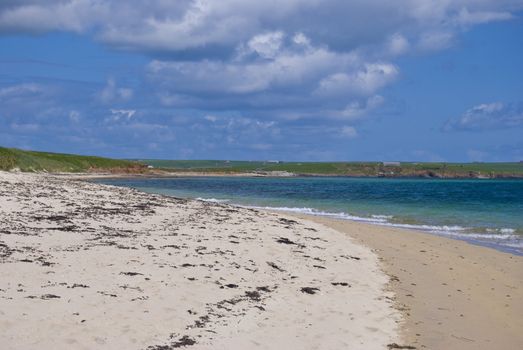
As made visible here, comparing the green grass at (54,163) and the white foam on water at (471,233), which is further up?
the green grass at (54,163)

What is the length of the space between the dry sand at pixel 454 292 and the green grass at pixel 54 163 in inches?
2663

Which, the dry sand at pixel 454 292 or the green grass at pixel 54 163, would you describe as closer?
the dry sand at pixel 454 292

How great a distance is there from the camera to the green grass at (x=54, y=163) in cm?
8386

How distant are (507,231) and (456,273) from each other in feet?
44.0

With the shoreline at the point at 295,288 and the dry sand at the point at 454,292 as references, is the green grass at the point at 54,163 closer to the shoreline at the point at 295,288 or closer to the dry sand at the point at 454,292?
the shoreline at the point at 295,288

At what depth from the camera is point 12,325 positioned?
775cm

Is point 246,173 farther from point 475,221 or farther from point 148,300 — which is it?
point 148,300

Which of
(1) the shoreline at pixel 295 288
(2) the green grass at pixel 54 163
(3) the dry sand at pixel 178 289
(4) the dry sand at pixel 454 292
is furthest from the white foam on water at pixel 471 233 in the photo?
(2) the green grass at pixel 54 163

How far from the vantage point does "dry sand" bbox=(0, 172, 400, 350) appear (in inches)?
320

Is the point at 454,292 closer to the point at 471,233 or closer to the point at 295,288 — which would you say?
the point at 295,288

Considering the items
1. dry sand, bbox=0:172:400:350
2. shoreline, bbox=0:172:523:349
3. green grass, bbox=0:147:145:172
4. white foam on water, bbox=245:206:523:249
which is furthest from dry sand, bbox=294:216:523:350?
green grass, bbox=0:147:145:172

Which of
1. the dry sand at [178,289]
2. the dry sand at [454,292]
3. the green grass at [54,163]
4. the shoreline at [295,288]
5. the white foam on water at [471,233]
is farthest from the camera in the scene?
the green grass at [54,163]

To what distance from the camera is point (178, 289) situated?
10484 mm

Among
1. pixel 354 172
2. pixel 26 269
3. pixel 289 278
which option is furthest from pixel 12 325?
pixel 354 172
